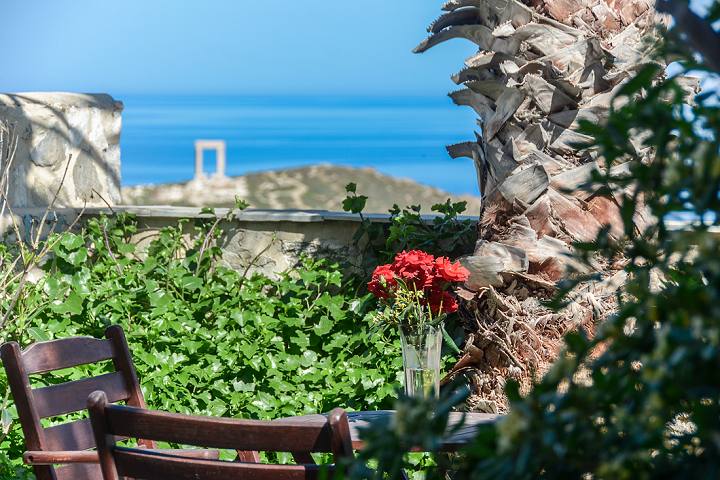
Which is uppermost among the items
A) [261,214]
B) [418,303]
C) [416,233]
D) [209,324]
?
[261,214]

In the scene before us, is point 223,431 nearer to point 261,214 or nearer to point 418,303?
point 418,303

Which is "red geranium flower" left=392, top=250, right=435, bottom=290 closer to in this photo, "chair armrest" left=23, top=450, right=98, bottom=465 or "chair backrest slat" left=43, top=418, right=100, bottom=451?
"chair backrest slat" left=43, top=418, right=100, bottom=451

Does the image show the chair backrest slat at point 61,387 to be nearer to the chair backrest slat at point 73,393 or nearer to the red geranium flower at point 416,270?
the chair backrest slat at point 73,393

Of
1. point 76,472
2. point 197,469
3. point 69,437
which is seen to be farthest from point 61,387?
point 197,469

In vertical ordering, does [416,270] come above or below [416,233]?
below

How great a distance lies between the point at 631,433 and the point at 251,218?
13.2 feet

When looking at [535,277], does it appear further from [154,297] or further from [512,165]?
[154,297]

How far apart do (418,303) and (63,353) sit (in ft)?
4.90

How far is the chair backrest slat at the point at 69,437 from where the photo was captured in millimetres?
2609

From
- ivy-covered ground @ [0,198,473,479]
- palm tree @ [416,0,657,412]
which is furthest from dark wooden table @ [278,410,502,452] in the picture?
ivy-covered ground @ [0,198,473,479]

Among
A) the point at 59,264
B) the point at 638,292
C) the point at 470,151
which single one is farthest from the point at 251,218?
the point at 638,292

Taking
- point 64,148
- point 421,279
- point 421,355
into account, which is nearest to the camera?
point 421,355

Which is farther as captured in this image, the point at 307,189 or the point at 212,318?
the point at 307,189

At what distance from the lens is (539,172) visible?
3.58m
